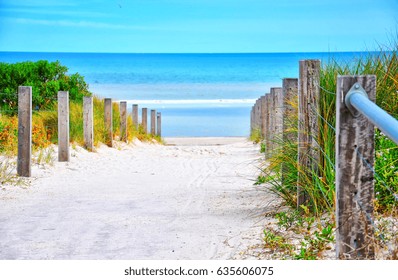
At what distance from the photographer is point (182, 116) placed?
1561 inches

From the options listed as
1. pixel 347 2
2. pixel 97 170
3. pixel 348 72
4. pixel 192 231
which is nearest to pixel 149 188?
pixel 97 170

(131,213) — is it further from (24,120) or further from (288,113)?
(24,120)

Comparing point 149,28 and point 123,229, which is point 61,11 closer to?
point 149,28

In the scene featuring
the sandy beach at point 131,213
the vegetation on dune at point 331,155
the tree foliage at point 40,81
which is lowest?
the sandy beach at point 131,213

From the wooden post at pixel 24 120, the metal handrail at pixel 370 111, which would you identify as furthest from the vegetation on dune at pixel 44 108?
the metal handrail at pixel 370 111

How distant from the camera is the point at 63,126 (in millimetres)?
11977

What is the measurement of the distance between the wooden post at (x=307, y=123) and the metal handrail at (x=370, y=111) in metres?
2.49

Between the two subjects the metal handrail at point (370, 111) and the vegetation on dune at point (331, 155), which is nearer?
the metal handrail at point (370, 111)

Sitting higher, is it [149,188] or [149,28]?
[149,28]

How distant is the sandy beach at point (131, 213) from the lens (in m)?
5.82

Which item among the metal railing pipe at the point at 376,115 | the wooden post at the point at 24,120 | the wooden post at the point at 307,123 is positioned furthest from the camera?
the wooden post at the point at 24,120

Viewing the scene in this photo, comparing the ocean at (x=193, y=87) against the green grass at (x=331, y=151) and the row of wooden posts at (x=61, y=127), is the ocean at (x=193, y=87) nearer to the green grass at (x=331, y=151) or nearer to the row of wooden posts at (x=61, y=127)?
the green grass at (x=331, y=151)
